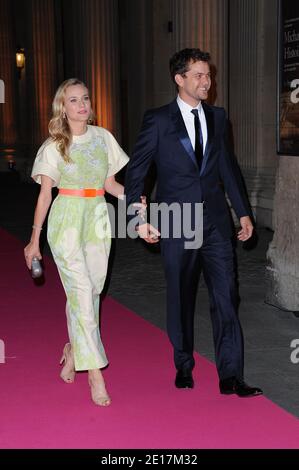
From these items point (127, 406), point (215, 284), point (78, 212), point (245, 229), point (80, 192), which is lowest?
point (127, 406)

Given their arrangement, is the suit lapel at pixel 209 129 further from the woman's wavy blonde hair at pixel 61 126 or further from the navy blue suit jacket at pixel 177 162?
the woman's wavy blonde hair at pixel 61 126

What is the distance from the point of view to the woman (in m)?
5.01

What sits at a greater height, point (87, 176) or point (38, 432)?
point (87, 176)

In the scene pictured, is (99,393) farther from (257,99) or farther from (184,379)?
(257,99)

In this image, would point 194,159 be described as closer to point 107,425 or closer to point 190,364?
point 190,364

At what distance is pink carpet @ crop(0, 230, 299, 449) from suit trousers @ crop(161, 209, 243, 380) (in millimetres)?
298

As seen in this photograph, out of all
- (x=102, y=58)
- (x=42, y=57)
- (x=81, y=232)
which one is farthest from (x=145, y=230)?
(x=42, y=57)

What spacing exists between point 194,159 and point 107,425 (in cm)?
166

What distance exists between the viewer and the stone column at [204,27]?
42.6ft

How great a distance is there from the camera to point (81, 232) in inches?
200

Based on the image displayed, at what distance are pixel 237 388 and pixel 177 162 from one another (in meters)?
1.45

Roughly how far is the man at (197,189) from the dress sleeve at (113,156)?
0.16m
